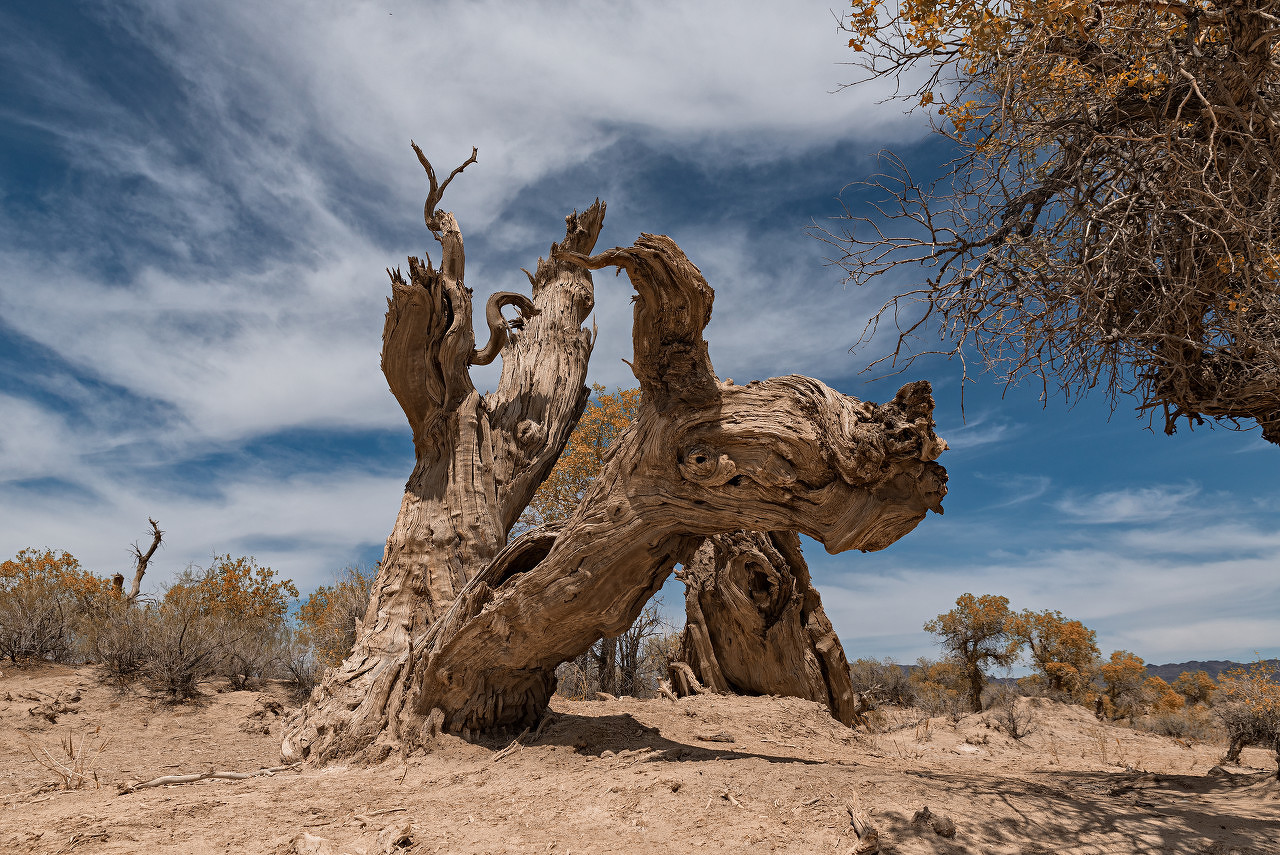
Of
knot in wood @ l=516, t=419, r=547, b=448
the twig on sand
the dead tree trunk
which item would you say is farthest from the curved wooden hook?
the twig on sand

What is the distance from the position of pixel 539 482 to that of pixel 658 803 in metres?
5.19

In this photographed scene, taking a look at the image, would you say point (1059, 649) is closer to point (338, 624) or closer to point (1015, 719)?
point (1015, 719)

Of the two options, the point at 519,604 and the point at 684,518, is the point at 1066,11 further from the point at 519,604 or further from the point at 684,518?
the point at 519,604

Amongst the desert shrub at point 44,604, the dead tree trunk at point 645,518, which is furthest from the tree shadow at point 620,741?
the desert shrub at point 44,604

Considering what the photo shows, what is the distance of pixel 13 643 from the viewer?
1277cm

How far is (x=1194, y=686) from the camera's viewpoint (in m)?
20.9

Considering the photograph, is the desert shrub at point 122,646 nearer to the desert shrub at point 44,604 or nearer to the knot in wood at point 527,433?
the desert shrub at point 44,604

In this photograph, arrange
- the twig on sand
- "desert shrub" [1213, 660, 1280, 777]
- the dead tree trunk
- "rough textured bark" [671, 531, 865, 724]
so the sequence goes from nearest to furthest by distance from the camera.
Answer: the dead tree trunk → the twig on sand → "desert shrub" [1213, 660, 1280, 777] → "rough textured bark" [671, 531, 865, 724]

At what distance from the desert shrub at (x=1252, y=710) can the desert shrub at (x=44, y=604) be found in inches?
704

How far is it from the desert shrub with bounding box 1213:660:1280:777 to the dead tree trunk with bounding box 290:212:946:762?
5972mm

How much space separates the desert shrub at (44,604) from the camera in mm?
12898

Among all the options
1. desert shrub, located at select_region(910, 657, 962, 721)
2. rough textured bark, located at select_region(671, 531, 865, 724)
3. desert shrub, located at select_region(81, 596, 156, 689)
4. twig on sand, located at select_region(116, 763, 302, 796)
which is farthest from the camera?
desert shrub, located at select_region(910, 657, 962, 721)

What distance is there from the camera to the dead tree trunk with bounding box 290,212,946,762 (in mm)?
5148

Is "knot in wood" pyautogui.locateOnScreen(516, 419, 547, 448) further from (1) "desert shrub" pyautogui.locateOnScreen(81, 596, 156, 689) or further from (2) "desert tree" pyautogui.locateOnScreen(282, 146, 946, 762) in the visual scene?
(1) "desert shrub" pyautogui.locateOnScreen(81, 596, 156, 689)
